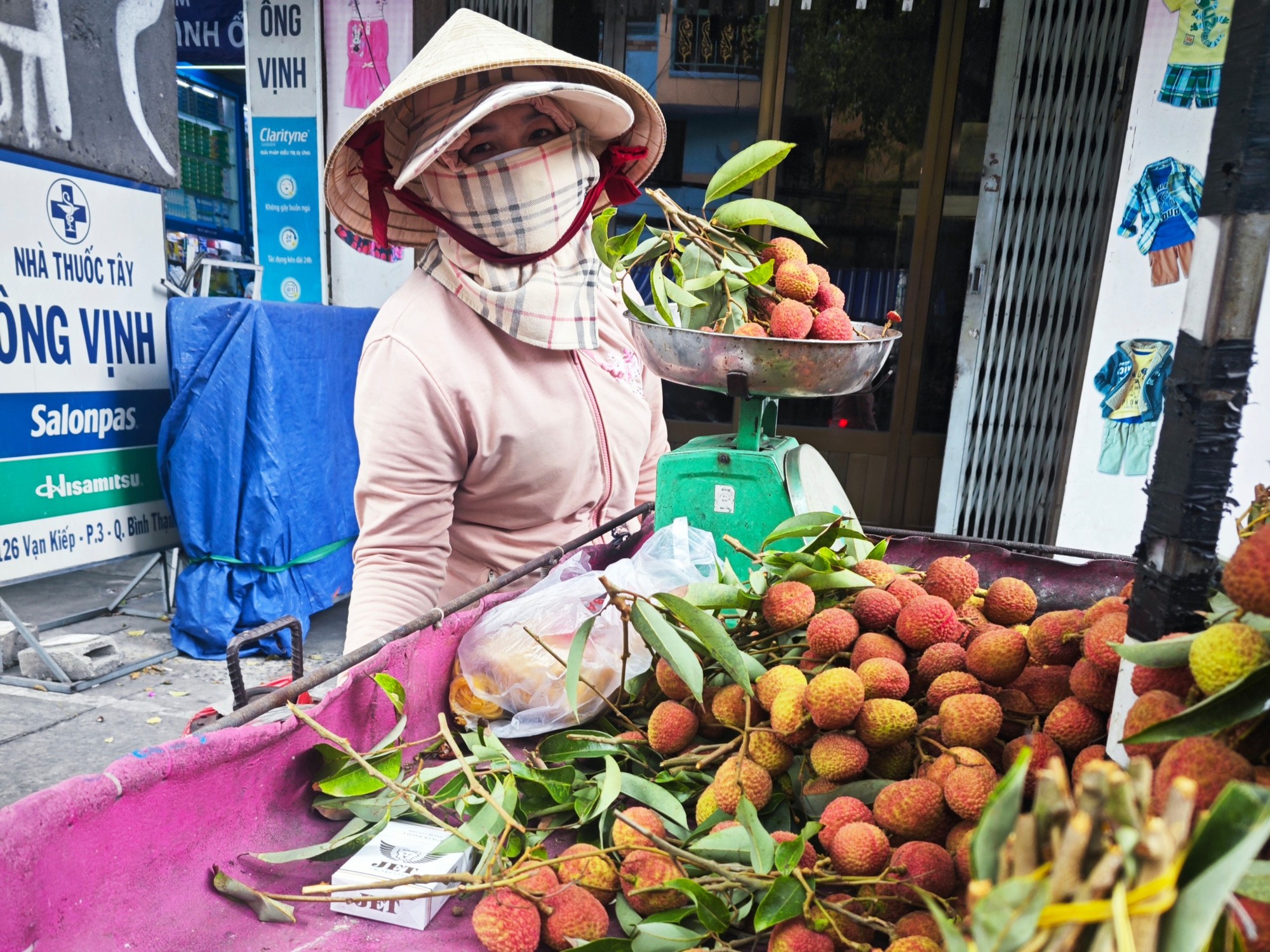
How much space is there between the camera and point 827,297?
1.46 meters

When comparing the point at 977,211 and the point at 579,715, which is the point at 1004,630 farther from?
the point at 977,211

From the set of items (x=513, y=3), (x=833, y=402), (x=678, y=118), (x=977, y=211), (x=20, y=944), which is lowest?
(x=833, y=402)

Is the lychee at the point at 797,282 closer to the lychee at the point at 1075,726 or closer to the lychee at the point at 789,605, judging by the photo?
the lychee at the point at 789,605

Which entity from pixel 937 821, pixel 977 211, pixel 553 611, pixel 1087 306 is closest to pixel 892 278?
pixel 977 211

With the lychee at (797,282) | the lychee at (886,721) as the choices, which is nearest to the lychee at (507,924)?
the lychee at (886,721)

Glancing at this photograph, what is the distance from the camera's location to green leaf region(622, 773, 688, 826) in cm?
86

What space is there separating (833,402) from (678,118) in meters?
1.53

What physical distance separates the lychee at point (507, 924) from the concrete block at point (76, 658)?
112 inches

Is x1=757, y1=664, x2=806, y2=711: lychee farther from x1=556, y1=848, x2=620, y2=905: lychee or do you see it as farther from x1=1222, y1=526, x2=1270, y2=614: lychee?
x1=1222, y1=526, x2=1270, y2=614: lychee

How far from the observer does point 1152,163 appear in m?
3.16

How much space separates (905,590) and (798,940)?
15.4 inches

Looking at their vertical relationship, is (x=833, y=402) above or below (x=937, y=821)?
below

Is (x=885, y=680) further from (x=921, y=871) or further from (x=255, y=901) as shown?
(x=255, y=901)

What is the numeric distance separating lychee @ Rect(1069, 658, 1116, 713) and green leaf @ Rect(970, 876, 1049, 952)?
395mm
